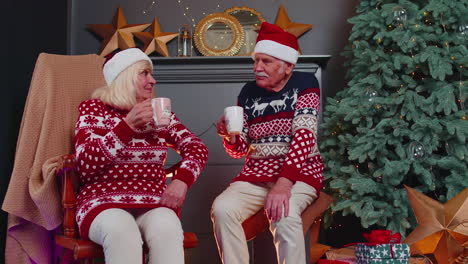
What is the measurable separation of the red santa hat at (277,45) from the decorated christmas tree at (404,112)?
511 mm

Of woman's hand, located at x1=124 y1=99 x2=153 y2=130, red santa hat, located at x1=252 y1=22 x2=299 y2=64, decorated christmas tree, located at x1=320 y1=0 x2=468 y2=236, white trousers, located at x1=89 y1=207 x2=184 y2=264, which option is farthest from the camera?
decorated christmas tree, located at x1=320 y1=0 x2=468 y2=236

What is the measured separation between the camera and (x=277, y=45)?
2.32 m

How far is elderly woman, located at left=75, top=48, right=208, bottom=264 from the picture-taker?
173 cm

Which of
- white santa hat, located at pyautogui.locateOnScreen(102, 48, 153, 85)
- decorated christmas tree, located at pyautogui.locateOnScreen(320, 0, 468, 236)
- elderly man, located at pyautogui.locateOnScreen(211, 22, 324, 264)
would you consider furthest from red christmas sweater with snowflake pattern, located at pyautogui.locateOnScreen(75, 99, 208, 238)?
decorated christmas tree, located at pyautogui.locateOnScreen(320, 0, 468, 236)

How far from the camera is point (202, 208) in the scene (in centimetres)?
312

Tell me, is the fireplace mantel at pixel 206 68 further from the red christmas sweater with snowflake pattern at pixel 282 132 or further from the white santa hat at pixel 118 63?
the white santa hat at pixel 118 63

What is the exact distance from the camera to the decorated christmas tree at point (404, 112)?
248 centimetres

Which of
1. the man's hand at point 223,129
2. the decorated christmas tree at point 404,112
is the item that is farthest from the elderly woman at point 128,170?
the decorated christmas tree at point 404,112

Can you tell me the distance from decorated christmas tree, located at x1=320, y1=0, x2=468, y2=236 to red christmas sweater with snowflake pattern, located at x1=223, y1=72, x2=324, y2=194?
0.45 meters

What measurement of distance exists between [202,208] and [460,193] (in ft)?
4.84

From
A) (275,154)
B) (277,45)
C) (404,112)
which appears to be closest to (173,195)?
(275,154)

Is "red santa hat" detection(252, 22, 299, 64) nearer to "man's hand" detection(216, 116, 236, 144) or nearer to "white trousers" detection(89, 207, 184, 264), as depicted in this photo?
"man's hand" detection(216, 116, 236, 144)

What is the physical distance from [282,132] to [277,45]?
0.41 metres

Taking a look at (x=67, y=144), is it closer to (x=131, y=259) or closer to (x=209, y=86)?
(x=131, y=259)
